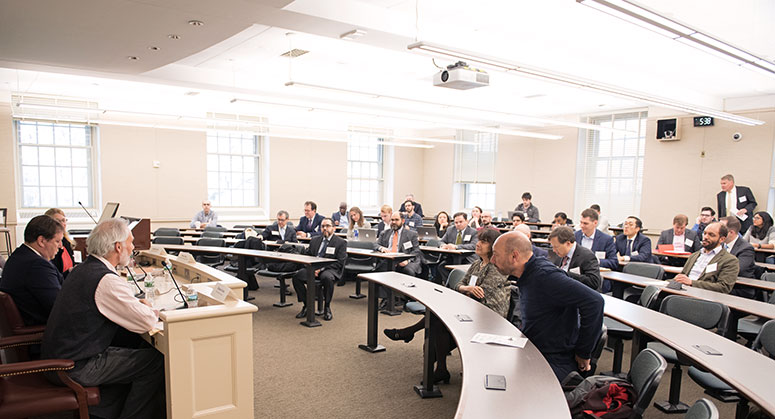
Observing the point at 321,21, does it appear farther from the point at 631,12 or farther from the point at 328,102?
the point at 328,102

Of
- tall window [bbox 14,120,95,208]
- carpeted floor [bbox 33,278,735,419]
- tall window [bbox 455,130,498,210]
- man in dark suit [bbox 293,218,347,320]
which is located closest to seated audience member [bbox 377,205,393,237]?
man in dark suit [bbox 293,218,347,320]

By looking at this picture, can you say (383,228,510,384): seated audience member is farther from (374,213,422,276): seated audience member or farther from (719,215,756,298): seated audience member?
(719,215,756,298): seated audience member

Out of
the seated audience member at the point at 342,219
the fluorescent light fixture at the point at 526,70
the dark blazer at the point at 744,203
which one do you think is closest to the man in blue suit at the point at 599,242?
the fluorescent light fixture at the point at 526,70

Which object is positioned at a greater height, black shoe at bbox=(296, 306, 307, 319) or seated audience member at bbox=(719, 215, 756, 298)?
seated audience member at bbox=(719, 215, 756, 298)

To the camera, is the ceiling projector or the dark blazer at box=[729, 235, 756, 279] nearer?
the dark blazer at box=[729, 235, 756, 279]

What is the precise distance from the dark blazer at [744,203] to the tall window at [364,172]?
29.7ft

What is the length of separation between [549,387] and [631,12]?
265 centimetres

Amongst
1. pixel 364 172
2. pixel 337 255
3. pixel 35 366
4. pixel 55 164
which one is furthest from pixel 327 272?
pixel 364 172

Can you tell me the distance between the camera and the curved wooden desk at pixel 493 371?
6.09ft

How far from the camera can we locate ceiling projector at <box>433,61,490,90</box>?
5523 millimetres

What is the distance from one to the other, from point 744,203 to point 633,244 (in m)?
3.93

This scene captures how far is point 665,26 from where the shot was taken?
3500mm

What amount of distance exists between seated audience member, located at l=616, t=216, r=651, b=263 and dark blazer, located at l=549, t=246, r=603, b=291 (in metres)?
2.44

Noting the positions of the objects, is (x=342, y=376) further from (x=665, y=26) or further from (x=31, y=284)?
(x=665, y=26)
